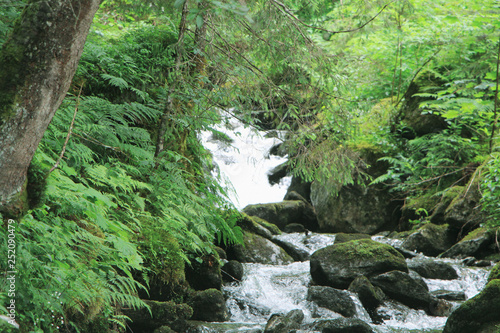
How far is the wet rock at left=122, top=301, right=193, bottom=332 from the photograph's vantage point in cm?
425

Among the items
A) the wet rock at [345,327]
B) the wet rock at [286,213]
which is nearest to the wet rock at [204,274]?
the wet rock at [345,327]

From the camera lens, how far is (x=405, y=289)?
6.29 metres

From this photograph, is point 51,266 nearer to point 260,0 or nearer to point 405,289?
point 260,0

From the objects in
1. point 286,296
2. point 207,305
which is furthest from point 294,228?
point 207,305

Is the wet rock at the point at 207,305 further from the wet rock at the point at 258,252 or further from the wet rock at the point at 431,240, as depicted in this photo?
the wet rock at the point at 431,240

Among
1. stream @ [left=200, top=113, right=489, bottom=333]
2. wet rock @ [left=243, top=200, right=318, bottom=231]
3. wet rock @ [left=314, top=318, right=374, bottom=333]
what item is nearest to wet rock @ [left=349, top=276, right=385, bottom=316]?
stream @ [left=200, top=113, right=489, bottom=333]

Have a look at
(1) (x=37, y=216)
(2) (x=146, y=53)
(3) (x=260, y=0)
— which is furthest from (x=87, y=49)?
(1) (x=37, y=216)

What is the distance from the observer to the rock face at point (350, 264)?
686cm

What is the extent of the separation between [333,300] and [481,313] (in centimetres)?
216

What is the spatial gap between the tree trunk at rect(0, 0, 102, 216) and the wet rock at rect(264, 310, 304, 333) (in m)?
3.64

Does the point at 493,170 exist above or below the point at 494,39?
below

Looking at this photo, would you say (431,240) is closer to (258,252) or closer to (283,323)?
(258,252)

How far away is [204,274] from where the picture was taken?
19.1ft

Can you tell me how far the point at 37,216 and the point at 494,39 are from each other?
993 centimetres
